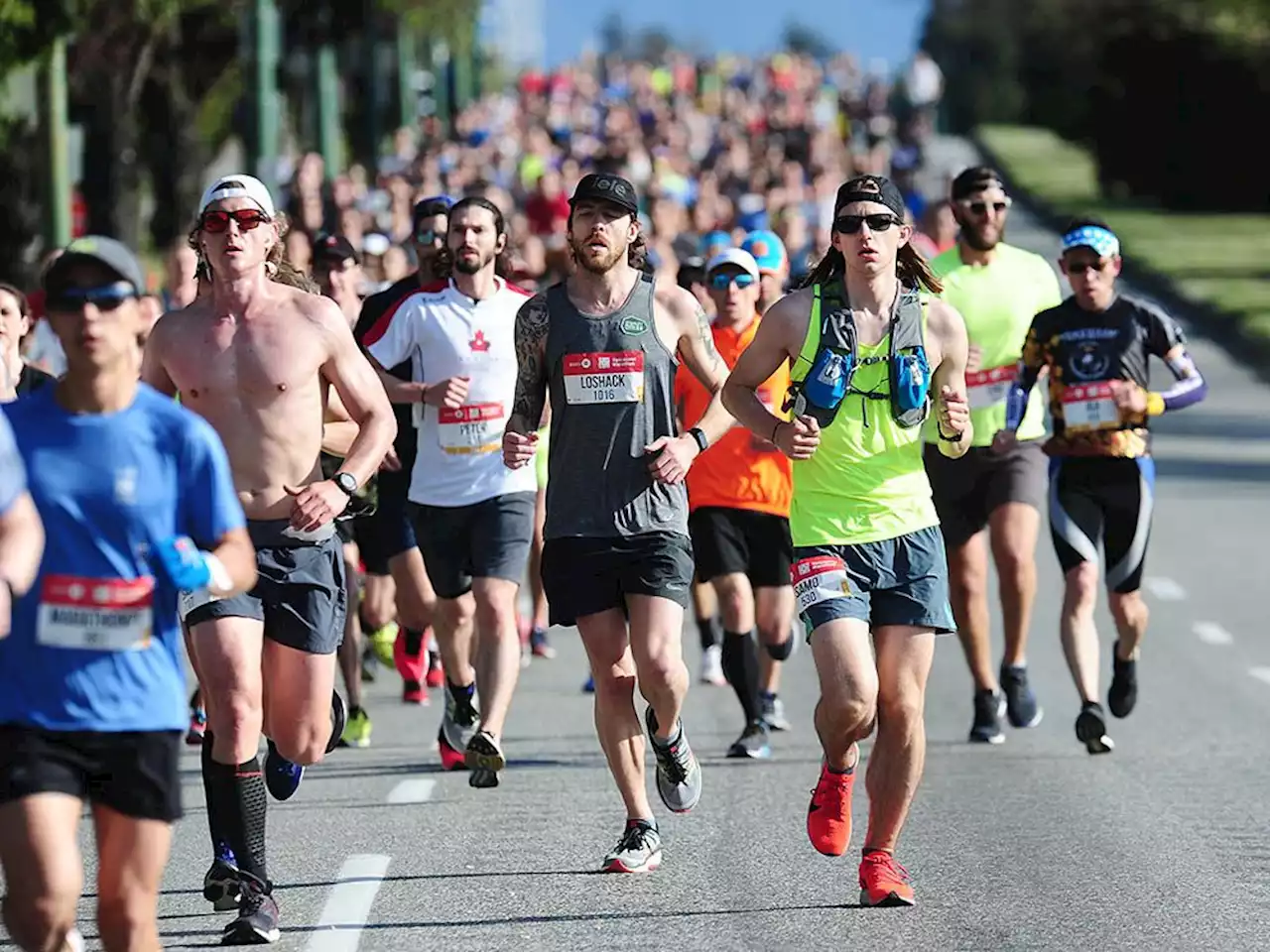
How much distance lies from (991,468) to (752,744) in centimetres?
157

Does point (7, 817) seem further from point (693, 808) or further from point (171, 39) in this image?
point (171, 39)

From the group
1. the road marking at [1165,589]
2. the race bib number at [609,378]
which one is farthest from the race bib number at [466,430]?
the road marking at [1165,589]

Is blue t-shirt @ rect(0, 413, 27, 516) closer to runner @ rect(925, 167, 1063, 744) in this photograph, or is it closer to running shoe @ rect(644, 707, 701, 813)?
running shoe @ rect(644, 707, 701, 813)

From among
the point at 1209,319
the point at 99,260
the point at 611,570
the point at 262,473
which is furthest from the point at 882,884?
the point at 1209,319

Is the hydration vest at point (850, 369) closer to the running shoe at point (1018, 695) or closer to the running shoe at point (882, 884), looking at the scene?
the running shoe at point (882, 884)

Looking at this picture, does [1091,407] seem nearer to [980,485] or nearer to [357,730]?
[980,485]

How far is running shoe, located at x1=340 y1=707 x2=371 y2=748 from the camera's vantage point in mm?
13219

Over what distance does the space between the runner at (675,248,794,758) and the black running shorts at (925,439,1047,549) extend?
2.20ft

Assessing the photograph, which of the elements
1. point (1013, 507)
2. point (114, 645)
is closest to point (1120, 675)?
point (1013, 507)

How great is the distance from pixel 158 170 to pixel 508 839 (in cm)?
3601

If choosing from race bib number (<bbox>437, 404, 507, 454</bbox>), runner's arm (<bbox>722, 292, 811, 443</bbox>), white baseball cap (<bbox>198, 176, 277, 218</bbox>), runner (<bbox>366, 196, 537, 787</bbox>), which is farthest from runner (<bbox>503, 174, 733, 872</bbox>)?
race bib number (<bbox>437, 404, 507, 454</bbox>)

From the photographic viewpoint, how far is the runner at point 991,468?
42.8 feet

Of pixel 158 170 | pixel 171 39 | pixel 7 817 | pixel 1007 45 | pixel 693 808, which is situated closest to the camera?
pixel 7 817

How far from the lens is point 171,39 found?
128 feet
